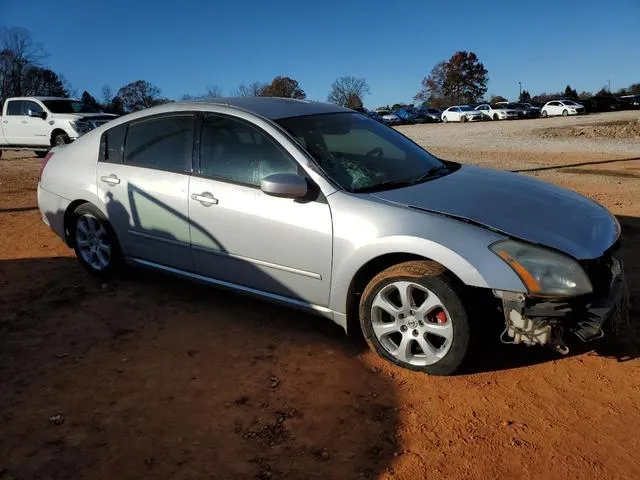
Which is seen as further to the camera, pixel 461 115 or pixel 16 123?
pixel 461 115

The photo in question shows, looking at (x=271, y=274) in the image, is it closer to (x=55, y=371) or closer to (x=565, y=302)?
(x=55, y=371)

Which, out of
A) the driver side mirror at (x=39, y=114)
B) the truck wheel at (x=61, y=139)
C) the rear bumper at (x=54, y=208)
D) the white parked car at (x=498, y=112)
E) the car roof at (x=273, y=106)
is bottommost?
the rear bumper at (x=54, y=208)

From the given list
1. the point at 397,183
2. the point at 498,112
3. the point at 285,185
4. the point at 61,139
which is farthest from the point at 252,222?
the point at 498,112

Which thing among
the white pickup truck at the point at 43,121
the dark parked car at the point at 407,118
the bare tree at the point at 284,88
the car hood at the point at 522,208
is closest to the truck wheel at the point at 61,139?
the white pickup truck at the point at 43,121

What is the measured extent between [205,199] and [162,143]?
767mm

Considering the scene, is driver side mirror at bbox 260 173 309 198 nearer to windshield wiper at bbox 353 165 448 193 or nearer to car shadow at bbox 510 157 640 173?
windshield wiper at bbox 353 165 448 193

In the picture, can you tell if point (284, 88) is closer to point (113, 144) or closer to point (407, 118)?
point (407, 118)

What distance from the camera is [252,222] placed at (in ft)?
12.3

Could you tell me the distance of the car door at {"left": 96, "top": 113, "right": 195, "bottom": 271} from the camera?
419 cm

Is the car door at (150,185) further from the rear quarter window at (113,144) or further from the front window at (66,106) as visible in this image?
the front window at (66,106)

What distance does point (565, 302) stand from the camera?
2.91 metres

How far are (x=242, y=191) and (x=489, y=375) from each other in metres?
1.95

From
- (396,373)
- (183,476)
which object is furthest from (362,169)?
(183,476)

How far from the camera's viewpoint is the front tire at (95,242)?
4.77 meters
